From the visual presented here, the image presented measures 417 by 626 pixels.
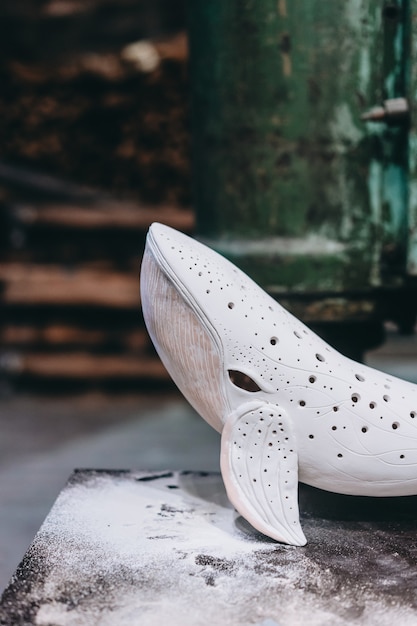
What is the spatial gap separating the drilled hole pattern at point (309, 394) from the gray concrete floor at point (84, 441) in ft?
3.44

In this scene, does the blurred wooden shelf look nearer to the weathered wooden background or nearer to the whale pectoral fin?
the weathered wooden background

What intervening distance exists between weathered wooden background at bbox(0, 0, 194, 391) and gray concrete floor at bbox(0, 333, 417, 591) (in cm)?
24

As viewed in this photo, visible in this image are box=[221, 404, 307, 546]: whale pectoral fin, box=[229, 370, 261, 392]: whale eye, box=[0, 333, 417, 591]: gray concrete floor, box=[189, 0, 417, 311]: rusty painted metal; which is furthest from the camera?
box=[0, 333, 417, 591]: gray concrete floor

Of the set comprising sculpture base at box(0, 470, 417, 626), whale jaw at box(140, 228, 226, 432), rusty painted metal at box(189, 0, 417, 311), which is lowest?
sculpture base at box(0, 470, 417, 626)

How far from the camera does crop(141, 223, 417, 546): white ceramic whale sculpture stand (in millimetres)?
1411

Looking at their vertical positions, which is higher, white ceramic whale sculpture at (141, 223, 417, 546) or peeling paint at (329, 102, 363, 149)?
peeling paint at (329, 102, 363, 149)

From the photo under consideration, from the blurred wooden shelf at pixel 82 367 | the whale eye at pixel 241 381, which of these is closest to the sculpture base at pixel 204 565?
the whale eye at pixel 241 381

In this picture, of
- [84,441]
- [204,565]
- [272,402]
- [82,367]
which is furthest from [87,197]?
[204,565]

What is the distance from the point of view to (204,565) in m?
1.32

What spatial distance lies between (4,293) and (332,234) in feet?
9.32

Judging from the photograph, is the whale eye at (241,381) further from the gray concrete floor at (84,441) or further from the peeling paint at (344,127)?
the peeling paint at (344,127)

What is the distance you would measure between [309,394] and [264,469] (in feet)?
0.59

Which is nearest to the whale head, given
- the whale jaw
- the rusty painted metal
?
the whale jaw

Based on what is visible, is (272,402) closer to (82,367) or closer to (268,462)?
(268,462)
